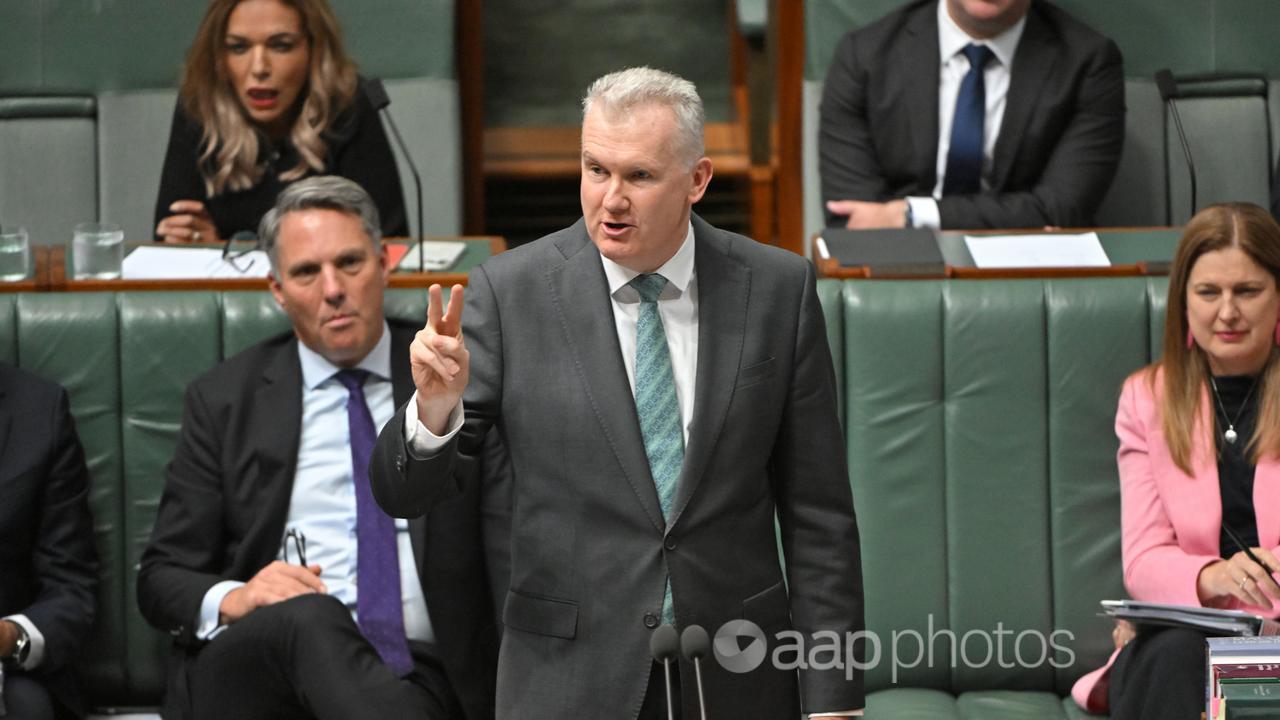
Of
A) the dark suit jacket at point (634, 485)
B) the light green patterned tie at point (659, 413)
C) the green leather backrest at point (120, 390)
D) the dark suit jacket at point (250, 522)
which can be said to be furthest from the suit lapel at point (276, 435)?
the light green patterned tie at point (659, 413)

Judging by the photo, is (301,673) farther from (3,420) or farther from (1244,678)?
(1244,678)

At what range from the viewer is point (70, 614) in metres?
2.27

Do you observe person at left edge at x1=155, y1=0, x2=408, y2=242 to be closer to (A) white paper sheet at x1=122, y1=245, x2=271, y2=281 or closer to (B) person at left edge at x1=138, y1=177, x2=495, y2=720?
(A) white paper sheet at x1=122, y1=245, x2=271, y2=281

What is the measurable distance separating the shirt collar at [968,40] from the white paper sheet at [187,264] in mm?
1286

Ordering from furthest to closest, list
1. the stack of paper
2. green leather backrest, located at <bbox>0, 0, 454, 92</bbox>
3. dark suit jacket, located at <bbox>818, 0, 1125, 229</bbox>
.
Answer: green leather backrest, located at <bbox>0, 0, 454, 92</bbox>
dark suit jacket, located at <bbox>818, 0, 1125, 229</bbox>
the stack of paper

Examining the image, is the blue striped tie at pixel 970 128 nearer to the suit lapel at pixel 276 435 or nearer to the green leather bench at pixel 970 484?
the green leather bench at pixel 970 484

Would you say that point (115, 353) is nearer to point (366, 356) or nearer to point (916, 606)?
point (366, 356)

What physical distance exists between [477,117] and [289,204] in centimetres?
143

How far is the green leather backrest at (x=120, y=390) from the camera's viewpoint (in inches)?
95.2

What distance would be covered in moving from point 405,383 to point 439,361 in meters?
0.86

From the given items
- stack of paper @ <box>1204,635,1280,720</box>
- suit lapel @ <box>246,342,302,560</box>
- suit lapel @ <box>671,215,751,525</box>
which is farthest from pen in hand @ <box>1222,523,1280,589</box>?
suit lapel @ <box>246,342,302,560</box>

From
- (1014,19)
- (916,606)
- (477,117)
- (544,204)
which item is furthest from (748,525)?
(544,204)

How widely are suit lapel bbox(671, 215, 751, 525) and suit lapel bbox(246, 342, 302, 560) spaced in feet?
2.70

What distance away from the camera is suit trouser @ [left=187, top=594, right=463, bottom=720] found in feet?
6.84
